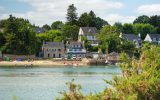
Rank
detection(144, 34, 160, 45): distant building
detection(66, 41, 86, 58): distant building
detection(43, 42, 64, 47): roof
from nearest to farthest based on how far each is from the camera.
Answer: detection(43, 42, 64, 47): roof
detection(66, 41, 86, 58): distant building
detection(144, 34, 160, 45): distant building

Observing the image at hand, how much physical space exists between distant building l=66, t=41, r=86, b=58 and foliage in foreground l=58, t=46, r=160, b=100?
101 metres

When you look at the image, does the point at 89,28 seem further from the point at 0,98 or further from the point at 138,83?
the point at 138,83

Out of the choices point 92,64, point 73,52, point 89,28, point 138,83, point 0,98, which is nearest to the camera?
point 138,83

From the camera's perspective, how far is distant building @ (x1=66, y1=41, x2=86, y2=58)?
11938 centimetres

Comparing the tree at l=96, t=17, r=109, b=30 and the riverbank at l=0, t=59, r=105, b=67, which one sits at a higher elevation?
the tree at l=96, t=17, r=109, b=30

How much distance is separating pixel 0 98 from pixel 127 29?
120 meters

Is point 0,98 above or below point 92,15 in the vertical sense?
below

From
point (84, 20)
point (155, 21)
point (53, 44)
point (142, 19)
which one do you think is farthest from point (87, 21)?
point (142, 19)

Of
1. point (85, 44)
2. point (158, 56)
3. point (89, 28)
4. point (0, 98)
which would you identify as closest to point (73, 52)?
point (85, 44)

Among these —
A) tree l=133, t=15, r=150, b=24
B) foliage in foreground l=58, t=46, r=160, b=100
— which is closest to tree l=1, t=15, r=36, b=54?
tree l=133, t=15, r=150, b=24

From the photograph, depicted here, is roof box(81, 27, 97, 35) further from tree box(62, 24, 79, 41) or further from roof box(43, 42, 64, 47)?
roof box(43, 42, 64, 47)

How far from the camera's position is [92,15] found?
156 m

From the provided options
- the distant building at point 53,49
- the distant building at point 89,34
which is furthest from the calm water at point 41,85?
the distant building at point 89,34

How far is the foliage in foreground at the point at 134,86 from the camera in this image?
52.7 ft
